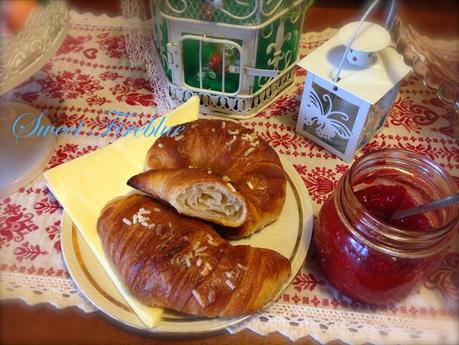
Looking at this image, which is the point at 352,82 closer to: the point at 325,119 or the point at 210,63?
the point at 325,119

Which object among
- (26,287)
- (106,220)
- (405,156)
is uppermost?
(405,156)

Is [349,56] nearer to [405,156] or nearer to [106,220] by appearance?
[405,156]

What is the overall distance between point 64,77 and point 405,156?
0.97 metres

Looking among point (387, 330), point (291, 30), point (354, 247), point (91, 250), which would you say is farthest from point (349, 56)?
point (91, 250)

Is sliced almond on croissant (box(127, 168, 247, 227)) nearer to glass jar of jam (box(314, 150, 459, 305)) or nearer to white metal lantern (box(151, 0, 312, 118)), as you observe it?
glass jar of jam (box(314, 150, 459, 305))

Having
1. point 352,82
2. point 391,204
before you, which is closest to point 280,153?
point 352,82

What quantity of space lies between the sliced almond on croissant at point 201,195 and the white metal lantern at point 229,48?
361mm

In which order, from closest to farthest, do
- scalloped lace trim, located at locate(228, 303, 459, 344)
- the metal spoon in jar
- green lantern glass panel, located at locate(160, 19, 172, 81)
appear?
1. the metal spoon in jar
2. scalloped lace trim, located at locate(228, 303, 459, 344)
3. green lantern glass panel, located at locate(160, 19, 172, 81)

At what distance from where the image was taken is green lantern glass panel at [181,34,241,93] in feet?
3.22

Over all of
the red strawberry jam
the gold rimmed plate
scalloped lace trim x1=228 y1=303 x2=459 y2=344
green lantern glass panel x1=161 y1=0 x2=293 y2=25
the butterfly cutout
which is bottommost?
scalloped lace trim x1=228 y1=303 x2=459 y2=344

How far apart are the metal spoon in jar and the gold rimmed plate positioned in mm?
194

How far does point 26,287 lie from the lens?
80cm

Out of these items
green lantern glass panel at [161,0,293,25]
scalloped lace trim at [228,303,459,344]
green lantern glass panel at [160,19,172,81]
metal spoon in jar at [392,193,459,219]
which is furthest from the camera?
green lantern glass panel at [160,19,172,81]

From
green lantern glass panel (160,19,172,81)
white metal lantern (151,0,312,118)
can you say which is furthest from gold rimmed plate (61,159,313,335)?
green lantern glass panel (160,19,172,81)
